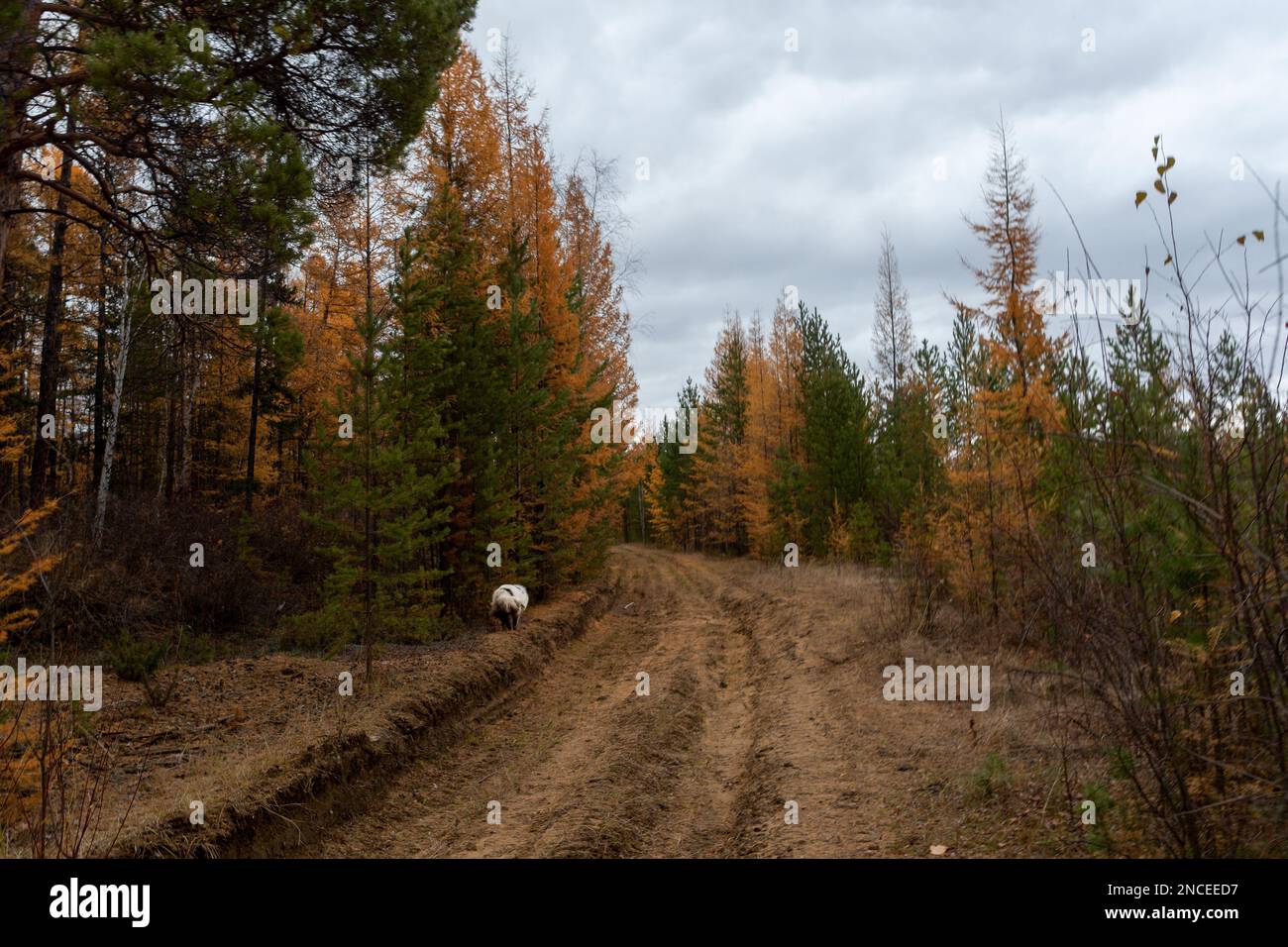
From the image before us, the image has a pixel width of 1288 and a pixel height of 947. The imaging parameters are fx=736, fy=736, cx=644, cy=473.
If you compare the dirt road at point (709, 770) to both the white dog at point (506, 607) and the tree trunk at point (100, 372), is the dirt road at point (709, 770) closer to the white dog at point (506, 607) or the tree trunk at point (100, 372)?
the white dog at point (506, 607)

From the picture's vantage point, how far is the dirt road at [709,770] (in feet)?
19.2

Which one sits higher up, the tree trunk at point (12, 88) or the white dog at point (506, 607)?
the tree trunk at point (12, 88)

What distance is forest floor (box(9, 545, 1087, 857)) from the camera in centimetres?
573

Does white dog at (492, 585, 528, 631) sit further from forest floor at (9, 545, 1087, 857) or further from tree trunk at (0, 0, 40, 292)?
tree trunk at (0, 0, 40, 292)

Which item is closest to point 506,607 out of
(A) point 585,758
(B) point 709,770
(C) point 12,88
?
(A) point 585,758

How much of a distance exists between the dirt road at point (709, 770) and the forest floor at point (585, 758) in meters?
0.03

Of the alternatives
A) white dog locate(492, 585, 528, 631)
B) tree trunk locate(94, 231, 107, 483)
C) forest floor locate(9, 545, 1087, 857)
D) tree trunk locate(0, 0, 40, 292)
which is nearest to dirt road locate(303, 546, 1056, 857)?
forest floor locate(9, 545, 1087, 857)

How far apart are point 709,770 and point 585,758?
1.41m

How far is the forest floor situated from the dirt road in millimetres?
30

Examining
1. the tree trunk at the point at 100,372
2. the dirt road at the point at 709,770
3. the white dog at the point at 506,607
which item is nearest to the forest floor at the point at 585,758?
the dirt road at the point at 709,770

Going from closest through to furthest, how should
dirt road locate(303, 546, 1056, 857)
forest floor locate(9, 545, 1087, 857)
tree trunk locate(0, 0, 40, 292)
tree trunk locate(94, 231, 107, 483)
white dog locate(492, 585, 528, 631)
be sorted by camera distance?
forest floor locate(9, 545, 1087, 857)
dirt road locate(303, 546, 1056, 857)
tree trunk locate(0, 0, 40, 292)
white dog locate(492, 585, 528, 631)
tree trunk locate(94, 231, 107, 483)

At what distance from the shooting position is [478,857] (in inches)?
227

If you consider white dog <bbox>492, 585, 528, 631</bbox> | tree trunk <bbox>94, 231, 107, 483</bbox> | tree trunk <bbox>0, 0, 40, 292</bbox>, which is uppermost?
tree trunk <bbox>94, 231, 107, 483</bbox>
